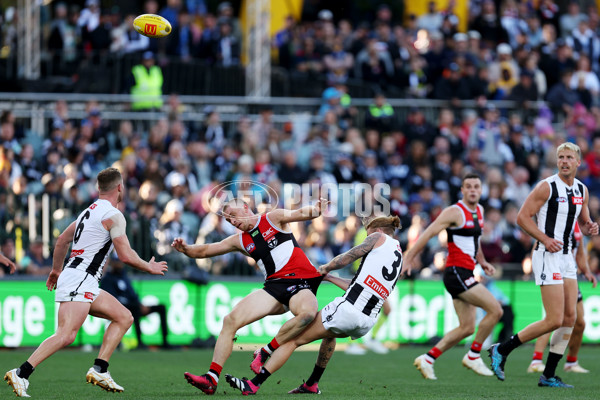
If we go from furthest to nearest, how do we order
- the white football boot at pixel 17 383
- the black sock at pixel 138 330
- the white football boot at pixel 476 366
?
the black sock at pixel 138 330, the white football boot at pixel 476 366, the white football boot at pixel 17 383

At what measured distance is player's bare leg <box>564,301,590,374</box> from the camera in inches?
511

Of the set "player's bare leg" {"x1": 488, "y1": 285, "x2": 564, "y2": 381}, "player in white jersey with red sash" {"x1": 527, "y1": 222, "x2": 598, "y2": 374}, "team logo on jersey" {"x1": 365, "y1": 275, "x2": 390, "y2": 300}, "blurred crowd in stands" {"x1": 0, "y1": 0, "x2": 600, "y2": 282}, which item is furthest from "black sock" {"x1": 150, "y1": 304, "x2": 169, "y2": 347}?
"team logo on jersey" {"x1": 365, "y1": 275, "x2": 390, "y2": 300}

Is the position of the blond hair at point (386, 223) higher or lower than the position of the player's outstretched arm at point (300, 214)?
lower

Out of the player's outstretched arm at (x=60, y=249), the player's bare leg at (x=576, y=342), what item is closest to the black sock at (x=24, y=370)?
the player's outstretched arm at (x=60, y=249)

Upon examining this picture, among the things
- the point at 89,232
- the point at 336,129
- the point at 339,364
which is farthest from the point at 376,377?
the point at 336,129

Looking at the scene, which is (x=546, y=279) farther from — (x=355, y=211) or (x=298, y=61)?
(x=298, y=61)

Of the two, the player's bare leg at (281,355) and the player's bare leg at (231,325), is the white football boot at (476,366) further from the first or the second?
the player's bare leg at (231,325)

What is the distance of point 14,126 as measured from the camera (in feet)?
65.1

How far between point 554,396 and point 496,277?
28.2 ft

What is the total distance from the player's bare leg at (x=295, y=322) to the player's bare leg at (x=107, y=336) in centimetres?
135

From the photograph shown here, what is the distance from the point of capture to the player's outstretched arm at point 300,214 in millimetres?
10195

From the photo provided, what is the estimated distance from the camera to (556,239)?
1186 centimetres

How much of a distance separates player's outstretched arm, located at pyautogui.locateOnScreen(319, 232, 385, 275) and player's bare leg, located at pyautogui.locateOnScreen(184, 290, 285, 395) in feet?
2.16

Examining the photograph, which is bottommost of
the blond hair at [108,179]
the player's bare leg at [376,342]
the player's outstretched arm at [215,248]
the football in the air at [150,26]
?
the player's bare leg at [376,342]
